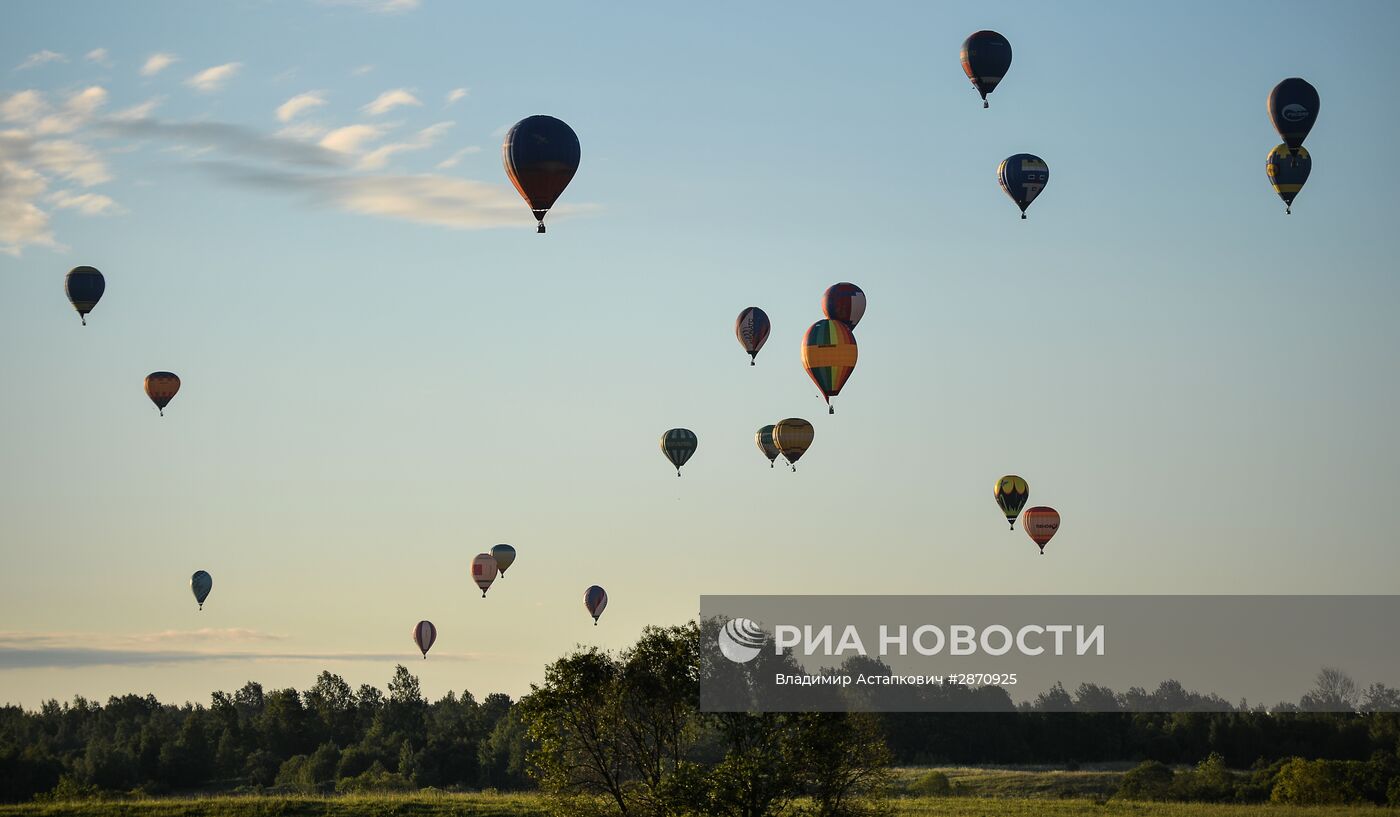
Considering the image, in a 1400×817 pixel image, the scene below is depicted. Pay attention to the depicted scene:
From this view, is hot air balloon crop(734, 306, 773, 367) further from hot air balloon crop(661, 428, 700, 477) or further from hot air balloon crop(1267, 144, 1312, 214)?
hot air balloon crop(1267, 144, 1312, 214)

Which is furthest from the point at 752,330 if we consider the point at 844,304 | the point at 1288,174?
the point at 1288,174

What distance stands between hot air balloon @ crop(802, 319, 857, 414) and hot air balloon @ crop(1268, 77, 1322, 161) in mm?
23785

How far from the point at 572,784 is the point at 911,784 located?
5214cm

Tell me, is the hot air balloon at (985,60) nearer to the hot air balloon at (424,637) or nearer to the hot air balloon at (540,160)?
the hot air balloon at (540,160)

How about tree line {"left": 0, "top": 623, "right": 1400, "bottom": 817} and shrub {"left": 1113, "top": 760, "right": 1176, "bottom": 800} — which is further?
shrub {"left": 1113, "top": 760, "right": 1176, "bottom": 800}

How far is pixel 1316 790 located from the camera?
10494 cm

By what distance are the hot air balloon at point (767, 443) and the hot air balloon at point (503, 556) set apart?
2818cm

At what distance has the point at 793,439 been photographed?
109 m

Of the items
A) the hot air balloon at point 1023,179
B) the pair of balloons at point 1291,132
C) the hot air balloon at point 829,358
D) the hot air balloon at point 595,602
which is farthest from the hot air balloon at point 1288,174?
the hot air balloon at point 595,602

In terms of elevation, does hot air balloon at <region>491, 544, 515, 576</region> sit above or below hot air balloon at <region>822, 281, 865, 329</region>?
below

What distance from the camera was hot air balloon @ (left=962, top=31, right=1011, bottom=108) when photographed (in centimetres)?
9275

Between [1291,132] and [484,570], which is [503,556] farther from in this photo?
[1291,132]
